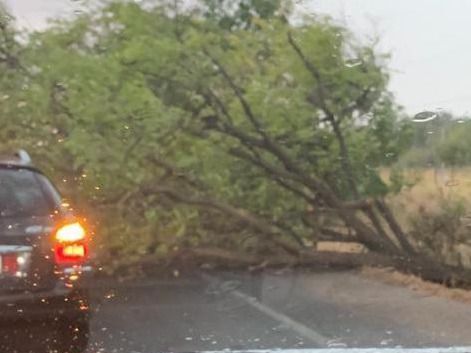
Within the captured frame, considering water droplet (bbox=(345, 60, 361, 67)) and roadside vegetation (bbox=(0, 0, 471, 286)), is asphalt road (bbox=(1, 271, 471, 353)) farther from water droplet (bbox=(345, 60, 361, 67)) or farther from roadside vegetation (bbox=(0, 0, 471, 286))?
water droplet (bbox=(345, 60, 361, 67))

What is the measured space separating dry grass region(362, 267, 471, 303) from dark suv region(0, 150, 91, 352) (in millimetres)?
4528

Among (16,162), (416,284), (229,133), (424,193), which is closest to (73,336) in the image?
(16,162)

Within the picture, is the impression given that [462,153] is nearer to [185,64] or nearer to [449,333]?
[185,64]

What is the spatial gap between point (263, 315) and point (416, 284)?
2457 millimetres

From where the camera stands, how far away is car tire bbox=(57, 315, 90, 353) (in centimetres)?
866

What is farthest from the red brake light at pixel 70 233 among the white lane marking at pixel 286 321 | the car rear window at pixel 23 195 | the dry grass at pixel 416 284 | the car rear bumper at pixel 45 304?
the dry grass at pixel 416 284

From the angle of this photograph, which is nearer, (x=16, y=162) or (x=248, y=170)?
(x=16, y=162)

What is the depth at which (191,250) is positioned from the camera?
13430mm

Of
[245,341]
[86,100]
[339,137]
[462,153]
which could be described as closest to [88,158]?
[86,100]

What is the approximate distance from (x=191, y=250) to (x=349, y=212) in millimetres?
2026

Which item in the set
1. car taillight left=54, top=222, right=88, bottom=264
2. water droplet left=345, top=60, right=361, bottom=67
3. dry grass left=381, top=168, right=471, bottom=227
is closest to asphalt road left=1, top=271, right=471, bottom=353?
car taillight left=54, top=222, right=88, bottom=264

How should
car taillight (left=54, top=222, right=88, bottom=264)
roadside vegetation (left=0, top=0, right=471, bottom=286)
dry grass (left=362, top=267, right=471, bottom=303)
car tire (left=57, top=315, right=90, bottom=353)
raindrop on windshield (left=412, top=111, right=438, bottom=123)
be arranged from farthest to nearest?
raindrop on windshield (left=412, top=111, right=438, bottom=123) < roadside vegetation (left=0, top=0, right=471, bottom=286) < dry grass (left=362, top=267, right=471, bottom=303) < car tire (left=57, top=315, right=90, bottom=353) < car taillight (left=54, top=222, right=88, bottom=264)

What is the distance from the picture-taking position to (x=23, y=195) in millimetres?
8562

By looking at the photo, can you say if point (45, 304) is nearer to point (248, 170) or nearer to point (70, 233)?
point (70, 233)
